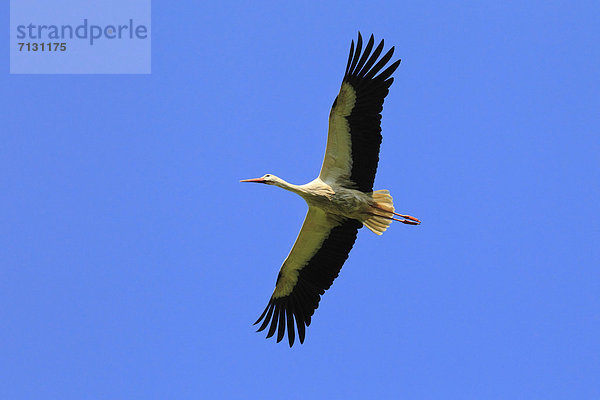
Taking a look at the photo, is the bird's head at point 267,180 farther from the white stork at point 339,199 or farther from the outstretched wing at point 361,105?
the outstretched wing at point 361,105

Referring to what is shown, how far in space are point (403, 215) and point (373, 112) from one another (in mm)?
1387

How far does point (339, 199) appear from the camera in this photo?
36.4 feet

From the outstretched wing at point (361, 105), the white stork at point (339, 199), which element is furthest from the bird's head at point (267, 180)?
Result: the outstretched wing at point (361, 105)

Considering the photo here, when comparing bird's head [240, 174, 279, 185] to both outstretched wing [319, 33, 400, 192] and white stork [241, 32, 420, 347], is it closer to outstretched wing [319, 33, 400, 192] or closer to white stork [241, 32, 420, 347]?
white stork [241, 32, 420, 347]

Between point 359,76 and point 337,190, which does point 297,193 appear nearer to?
point 337,190

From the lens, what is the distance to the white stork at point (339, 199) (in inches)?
428

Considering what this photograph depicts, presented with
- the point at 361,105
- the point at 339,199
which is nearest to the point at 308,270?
the point at 339,199

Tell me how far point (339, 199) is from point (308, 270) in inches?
49.4

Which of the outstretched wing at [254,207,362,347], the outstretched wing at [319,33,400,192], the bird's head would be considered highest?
the outstretched wing at [319,33,400,192]

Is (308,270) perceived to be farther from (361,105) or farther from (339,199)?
(361,105)

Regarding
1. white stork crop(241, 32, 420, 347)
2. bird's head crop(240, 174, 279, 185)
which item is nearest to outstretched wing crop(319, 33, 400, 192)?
white stork crop(241, 32, 420, 347)

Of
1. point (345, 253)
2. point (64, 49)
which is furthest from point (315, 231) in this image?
point (64, 49)

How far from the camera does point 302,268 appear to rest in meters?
11.9

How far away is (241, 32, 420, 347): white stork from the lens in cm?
1087
